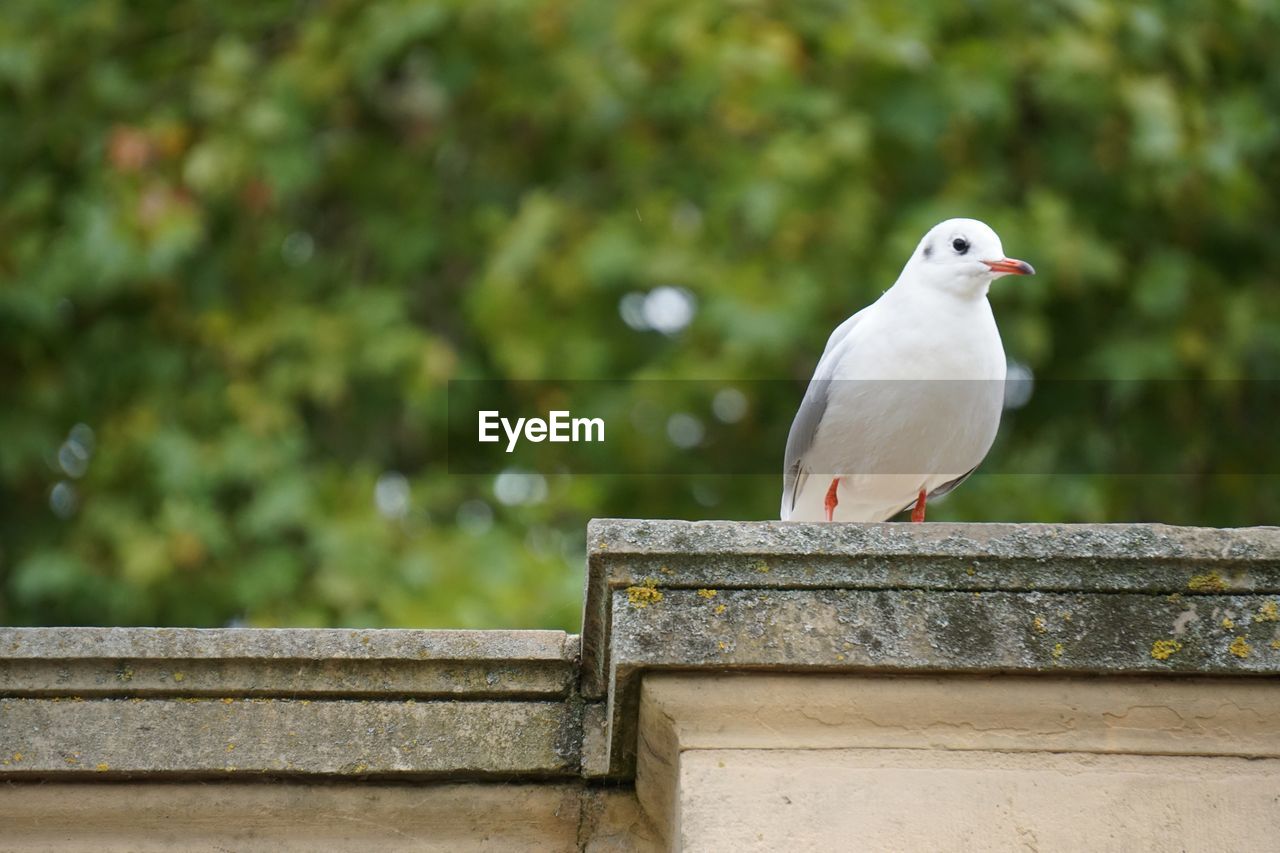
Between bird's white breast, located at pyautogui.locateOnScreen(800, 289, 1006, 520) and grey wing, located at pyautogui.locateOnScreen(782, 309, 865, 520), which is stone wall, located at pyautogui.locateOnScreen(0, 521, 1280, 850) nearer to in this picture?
bird's white breast, located at pyautogui.locateOnScreen(800, 289, 1006, 520)

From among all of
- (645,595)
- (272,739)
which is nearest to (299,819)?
(272,739)

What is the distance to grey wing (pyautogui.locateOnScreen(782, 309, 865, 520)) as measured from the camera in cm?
339

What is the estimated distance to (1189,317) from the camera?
6719mm

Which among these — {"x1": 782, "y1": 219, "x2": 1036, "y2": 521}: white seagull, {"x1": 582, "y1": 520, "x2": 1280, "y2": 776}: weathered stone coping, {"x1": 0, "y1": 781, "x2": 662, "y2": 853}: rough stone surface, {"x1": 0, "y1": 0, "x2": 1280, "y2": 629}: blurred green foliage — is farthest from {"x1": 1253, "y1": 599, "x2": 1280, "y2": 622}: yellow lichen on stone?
{"x1": 0, "y1": 0, "x2": 1280, "y2": 629}: blurred green foliage

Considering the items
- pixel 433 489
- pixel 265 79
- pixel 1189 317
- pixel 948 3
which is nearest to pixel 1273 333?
pixel 1189 317

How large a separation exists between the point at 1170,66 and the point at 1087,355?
1.28 meters

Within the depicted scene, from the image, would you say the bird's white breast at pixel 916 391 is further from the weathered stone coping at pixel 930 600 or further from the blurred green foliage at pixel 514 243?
the blurred green foliage at pixel 514 243

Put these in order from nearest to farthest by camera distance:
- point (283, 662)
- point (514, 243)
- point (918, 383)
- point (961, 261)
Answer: point (283, 662) → point (918, 383) → point (961, 261) → point (514, 243)

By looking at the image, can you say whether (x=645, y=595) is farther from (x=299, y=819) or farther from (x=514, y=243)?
(x=514, y=243)

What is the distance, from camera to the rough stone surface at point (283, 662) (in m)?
2.27

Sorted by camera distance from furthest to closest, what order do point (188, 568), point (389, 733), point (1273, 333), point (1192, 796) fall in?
point (1273, 333) < point (188, 568) < point (389, 733) < point (1192, 796)

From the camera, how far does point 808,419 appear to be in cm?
347

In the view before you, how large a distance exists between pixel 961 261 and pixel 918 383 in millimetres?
302

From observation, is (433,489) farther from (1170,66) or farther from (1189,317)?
(1170,66)
